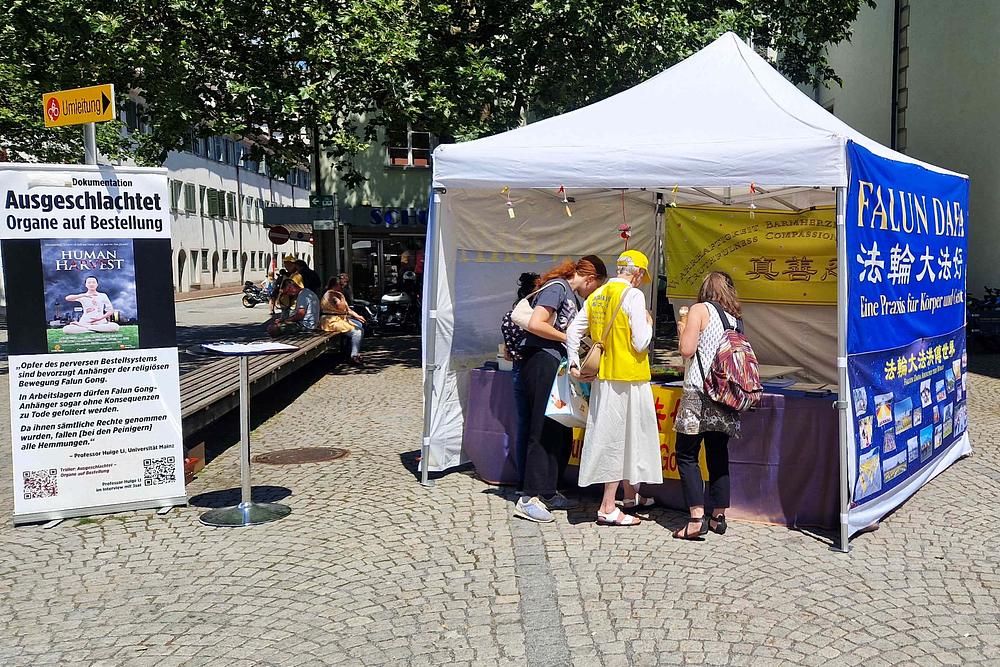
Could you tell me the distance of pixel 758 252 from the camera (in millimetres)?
8305

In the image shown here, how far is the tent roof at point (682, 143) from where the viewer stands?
5.22 metres

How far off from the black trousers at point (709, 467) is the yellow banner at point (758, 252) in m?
3.20

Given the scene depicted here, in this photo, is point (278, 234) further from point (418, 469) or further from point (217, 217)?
point (217, 217)

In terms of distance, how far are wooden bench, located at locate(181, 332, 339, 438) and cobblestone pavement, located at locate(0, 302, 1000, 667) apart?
2.51 ft

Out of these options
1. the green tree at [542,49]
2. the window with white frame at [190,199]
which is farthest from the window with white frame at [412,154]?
the window with white frame at [190,199]

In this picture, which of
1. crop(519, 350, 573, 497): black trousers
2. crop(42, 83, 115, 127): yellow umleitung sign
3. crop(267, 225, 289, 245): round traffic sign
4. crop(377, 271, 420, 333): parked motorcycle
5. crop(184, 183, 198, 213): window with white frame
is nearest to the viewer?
crop(42, 83, 115, 127): yellow umleitung sign

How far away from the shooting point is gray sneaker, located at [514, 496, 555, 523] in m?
5.69

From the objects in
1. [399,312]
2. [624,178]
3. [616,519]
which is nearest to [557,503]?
[616,519]

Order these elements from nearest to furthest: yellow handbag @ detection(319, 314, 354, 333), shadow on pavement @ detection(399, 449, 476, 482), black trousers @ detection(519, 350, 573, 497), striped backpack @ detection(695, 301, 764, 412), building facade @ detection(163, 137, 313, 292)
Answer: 1. striped backpack @ detection(695, 301, 764, 412)
2. black trousers @ detection(519, 350, 573, 497)
3. shadow on pavement @ detection(399, 449, 476, 482)
4. yellow handbag @ detection(319, 314, 354, 333)
5. building facade @ detection(163, 137, 313, 292)

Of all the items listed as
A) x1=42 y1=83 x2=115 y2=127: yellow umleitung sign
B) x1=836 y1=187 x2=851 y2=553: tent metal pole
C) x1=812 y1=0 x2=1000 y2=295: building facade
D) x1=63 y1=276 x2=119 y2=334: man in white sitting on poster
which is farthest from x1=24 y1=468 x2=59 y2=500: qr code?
x1=812 y1=0 x2=1000 y2=295: building facade

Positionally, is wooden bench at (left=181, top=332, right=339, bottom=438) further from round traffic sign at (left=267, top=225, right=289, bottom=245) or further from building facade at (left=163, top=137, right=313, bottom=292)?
building facade at (left=163, top=137, right=313, bottom=292)

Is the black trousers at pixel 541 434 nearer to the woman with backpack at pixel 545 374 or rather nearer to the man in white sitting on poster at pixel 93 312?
the woman with backpack at pixel 545 374

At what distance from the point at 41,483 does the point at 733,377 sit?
169 inches

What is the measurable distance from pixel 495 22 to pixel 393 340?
6984 millimetres
